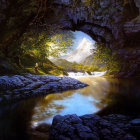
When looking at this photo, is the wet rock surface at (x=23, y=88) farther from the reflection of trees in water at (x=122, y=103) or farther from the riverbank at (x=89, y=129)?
the riverbank at (x=89, y=129)

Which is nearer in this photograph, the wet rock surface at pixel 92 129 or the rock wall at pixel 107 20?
the wet rock surface at pixel 92 129

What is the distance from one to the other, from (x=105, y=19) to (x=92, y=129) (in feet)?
61.8

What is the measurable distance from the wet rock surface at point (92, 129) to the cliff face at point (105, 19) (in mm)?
16182

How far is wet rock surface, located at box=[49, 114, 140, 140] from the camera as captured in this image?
371 centimetres

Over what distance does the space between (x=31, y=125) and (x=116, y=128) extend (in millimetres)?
3284

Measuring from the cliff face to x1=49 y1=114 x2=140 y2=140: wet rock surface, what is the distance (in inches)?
637

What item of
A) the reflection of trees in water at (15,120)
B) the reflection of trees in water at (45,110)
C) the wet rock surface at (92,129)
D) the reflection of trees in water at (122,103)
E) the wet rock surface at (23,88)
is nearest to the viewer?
the wet rock surface at (92,129)

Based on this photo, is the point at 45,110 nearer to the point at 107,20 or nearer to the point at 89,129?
the point at 89,129

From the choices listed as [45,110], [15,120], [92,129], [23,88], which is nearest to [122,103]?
[92,129]

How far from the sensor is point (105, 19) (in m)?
19.4

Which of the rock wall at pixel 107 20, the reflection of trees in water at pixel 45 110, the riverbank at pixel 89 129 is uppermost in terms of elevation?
the rock wall at pixel 107 20

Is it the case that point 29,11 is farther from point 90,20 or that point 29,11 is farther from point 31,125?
point 31,125

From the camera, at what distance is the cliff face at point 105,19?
1841 cm

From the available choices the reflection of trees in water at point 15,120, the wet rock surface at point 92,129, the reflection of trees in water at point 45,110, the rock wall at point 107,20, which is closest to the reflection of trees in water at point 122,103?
the wet rock surface at point 92,129
